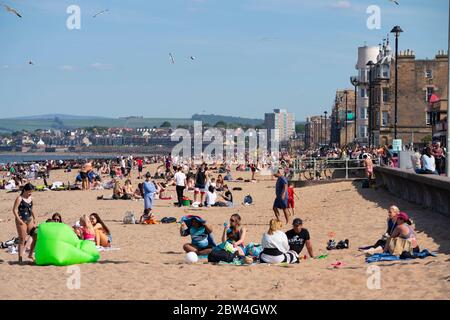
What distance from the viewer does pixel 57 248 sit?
14492mm

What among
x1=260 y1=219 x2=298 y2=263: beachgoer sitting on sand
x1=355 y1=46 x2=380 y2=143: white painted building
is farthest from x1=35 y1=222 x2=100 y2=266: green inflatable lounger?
x1=355 y1=46 x2=380 y2=143: white painted building

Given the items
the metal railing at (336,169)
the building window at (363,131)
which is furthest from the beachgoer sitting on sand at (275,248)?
the building window at (363,131)

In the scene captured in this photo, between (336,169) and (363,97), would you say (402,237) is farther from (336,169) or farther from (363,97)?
(363,97)

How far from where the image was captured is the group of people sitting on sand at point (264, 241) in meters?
14.2

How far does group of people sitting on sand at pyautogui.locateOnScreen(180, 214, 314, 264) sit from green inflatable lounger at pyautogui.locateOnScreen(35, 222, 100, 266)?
74.2 inches

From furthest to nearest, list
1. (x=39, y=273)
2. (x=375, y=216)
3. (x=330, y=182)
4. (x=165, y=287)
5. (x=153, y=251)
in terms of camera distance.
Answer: (x=330, y=182) < (x=375, y=216) < (x=153, y=251) < (x=39, y=273) < (x=165, y=287)

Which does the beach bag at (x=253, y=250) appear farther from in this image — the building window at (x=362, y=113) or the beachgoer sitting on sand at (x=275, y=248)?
the building window at (x=362, y=113)

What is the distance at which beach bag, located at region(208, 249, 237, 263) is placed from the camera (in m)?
14.4

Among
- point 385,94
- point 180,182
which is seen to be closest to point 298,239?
point 180,182

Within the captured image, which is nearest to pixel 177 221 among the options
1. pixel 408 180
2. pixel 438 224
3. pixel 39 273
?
pixel 408 180

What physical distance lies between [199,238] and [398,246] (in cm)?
350
